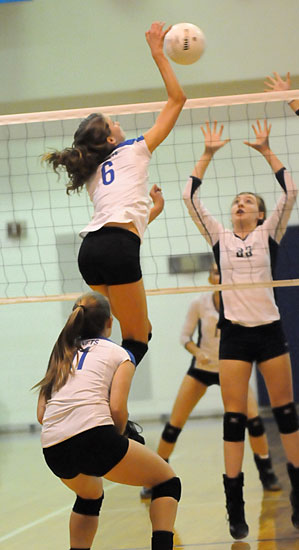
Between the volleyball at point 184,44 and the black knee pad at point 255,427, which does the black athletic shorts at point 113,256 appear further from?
→ the black knee pad at point 255,427

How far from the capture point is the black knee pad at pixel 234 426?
3.82 meters

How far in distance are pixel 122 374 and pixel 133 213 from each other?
0.72 metres

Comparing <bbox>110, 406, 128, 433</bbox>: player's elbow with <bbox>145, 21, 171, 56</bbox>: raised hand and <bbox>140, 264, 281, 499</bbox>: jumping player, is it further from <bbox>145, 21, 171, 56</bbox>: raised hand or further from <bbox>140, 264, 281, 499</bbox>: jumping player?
<bbox>140, 264, 281, 499</bbox>: jumping player

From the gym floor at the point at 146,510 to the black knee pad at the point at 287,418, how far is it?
548 mm

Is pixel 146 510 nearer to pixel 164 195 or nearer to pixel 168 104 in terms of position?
pixel 168 104

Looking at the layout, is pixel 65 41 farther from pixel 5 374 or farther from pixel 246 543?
pixel 246 543

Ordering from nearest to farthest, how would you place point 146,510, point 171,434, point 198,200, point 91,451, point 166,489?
point 91,451, point 166,489, point 198,200, point 146,510, point 171,434

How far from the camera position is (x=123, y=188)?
3164mm

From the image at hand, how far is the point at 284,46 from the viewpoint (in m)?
6.63

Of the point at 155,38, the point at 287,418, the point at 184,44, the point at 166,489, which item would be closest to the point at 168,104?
the point at 155,38

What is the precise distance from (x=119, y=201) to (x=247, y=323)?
1.21 meters

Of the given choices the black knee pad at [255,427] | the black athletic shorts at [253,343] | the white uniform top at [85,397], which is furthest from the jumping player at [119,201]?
the black knee pad at [255,427]

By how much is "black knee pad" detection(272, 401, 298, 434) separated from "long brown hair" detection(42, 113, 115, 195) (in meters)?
1.63

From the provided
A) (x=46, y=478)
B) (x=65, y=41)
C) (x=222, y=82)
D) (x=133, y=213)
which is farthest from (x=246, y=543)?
(x=65, y=41)
